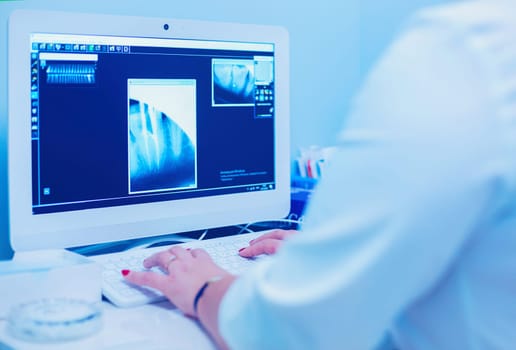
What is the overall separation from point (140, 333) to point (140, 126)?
1.26ft

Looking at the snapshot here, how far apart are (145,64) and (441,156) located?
64cm

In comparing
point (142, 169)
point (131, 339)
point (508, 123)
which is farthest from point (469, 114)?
point (142, 169)

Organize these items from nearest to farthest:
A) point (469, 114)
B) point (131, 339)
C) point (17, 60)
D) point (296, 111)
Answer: point (469, 114) → point (131, 339) → point (17, 60) → point (296, 111)

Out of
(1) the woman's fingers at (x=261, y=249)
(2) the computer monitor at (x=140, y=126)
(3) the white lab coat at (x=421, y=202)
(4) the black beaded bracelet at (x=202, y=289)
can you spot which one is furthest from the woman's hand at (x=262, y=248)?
(3) the white lab coat at (x=421, y=202)

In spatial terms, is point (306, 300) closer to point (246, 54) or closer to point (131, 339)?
point (131, 339)

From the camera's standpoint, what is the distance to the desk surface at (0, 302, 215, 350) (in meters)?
0.70

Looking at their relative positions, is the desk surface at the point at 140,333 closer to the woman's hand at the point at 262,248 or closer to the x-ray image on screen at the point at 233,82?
the woman's hand at the point at 262,248

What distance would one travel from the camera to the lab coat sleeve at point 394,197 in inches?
19.7

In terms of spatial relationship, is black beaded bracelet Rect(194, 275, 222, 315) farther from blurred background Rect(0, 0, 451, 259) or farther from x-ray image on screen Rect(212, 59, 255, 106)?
blurred background Rect(0, 0, 451, 259)

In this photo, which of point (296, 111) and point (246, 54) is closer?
point (246, 54)

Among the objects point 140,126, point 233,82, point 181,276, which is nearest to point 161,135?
point 140,126

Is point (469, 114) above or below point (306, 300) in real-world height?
above

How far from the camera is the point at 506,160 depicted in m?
0.50

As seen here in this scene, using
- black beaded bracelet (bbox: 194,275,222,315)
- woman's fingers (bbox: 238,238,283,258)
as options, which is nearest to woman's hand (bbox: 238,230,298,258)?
woman's fingers (bbox: 238,238,283,258)
